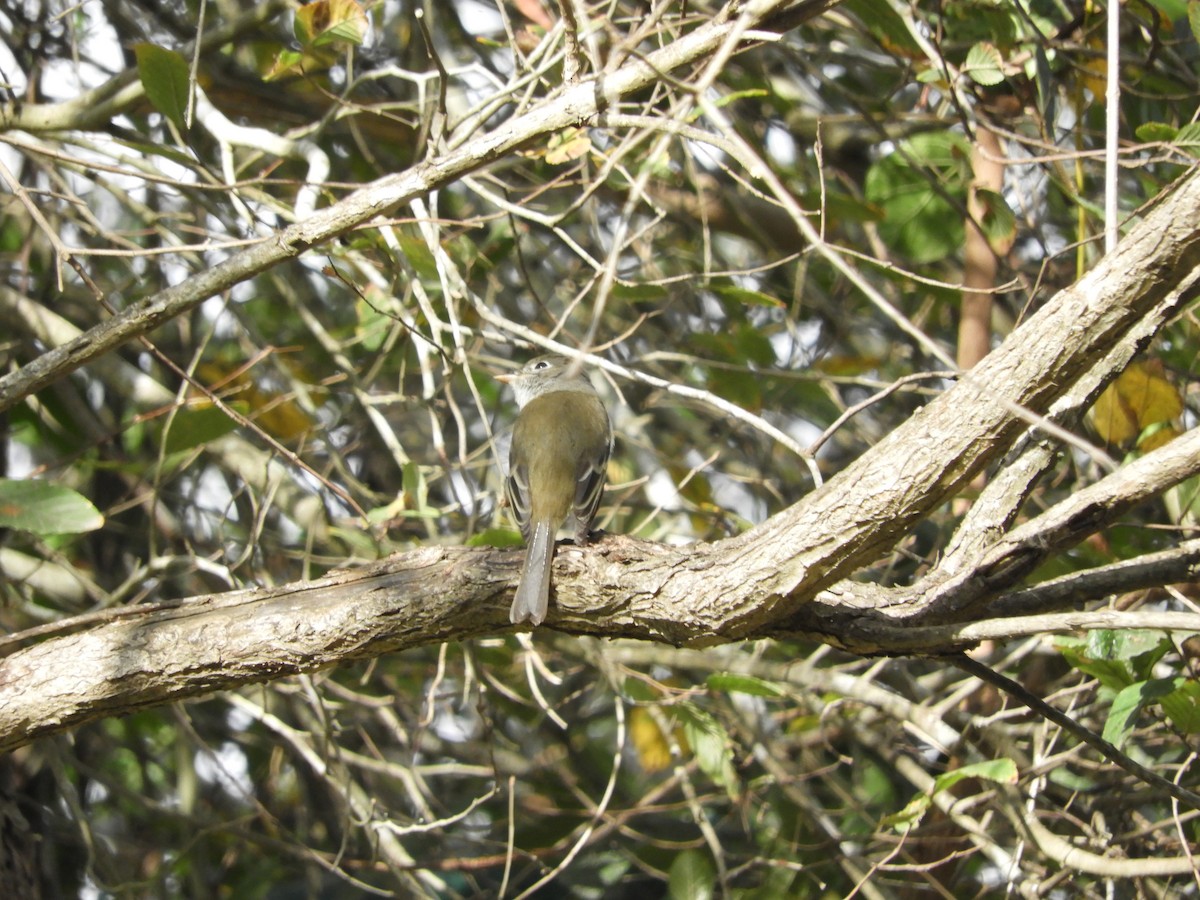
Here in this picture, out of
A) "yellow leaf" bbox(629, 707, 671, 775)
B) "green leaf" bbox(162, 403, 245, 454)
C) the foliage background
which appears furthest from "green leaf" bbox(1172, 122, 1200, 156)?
"yellow leaf" bbox(629, 707, 671, 775)

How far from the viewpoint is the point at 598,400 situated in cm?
495

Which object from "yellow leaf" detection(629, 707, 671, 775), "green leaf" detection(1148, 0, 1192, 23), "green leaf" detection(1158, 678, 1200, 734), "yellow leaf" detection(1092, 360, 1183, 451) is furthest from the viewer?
"yellow leaf" detection(629, 707, 671, 775)

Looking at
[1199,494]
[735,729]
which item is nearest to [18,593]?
[735,729]

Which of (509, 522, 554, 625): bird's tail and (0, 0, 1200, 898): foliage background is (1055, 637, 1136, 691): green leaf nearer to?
(0, 0, 1200, 898): foliage background

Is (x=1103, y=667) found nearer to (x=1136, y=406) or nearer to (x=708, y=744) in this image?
(x=1136, y=406)

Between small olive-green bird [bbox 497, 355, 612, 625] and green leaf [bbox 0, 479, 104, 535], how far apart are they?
1.22 m

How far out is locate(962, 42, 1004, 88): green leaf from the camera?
3896 mm

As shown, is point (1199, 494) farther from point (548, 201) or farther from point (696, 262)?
point (548, 201)

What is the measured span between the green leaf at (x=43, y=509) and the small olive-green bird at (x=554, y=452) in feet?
4.00

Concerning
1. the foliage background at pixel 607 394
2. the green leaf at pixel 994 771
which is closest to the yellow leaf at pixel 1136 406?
the foliage background at pixel 607 394

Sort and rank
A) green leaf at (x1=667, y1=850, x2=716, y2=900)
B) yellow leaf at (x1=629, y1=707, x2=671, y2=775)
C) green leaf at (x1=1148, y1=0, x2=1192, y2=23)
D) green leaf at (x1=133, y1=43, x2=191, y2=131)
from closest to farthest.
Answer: green leaf at (x1=133, y1=43, x2=191, y2=131) < green leaf at (x1=1148, y1=0, x2=1192, y2=23) < green leaf at (x1=667, y1=850, x2=716, y2=900) < yellow leaf at (x1=629, y1=707, x2=671, y2=775)

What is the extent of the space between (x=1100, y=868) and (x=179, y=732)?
3.39 metres

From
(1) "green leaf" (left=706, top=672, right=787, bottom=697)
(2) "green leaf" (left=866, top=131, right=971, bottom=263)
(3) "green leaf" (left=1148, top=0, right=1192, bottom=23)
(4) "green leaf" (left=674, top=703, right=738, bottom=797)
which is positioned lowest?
(4) "green leaf" (left=674, top=703, right=738, bottom=797)

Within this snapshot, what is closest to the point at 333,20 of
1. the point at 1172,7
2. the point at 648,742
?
the point at 1172,7
